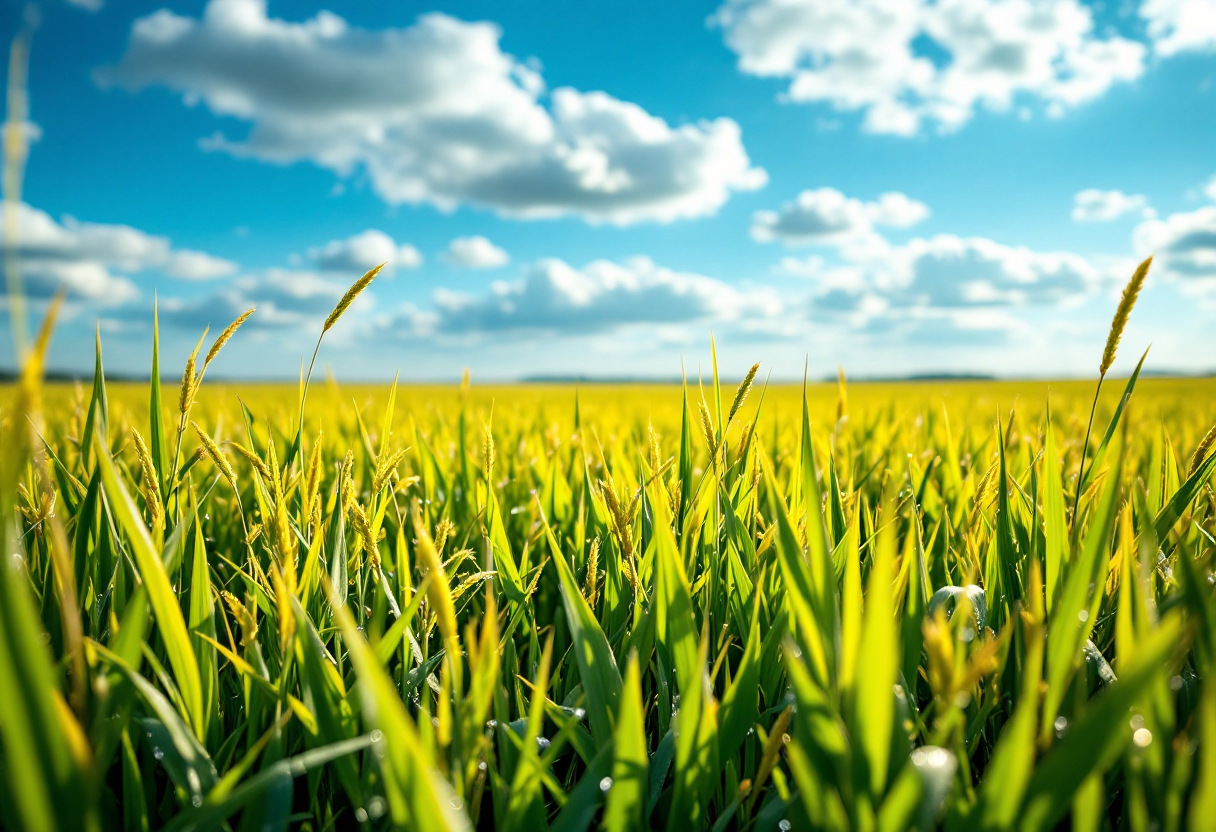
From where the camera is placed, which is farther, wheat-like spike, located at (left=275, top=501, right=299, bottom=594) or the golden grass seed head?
the golden grass seed head

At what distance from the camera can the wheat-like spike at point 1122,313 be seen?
82cm

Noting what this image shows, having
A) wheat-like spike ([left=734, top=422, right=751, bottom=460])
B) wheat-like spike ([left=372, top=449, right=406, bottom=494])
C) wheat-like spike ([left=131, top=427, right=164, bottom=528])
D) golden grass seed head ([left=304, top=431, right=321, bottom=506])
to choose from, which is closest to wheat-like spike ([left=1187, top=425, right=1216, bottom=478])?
wheat-like spike ([left=734, top=422, right=751, bottom=460])

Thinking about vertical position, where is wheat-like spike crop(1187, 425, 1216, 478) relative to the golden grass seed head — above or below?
above

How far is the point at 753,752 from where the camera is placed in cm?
94

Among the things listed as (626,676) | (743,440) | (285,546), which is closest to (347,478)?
(285,546)

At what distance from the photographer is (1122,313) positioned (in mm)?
858

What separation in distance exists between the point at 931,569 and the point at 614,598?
0.76m

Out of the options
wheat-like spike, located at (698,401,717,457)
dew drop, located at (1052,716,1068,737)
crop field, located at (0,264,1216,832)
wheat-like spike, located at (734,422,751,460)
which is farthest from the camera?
wheat-like spike, located at (734,422,751,460)

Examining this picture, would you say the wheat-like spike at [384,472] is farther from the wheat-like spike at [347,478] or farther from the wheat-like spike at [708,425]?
the wheat-like spike at [708,425]

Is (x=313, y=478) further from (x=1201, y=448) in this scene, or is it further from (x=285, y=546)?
(x=1201, y=448)

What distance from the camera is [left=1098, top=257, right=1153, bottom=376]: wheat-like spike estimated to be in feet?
2.69

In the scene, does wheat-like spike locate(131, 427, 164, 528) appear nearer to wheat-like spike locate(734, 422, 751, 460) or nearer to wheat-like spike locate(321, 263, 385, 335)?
wheat-like spike locate(321, 263, 385, 335)

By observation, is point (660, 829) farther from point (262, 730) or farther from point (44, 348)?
point (44, 348)

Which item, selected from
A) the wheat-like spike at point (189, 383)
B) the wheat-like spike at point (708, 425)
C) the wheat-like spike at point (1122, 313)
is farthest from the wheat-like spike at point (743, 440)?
the wheat-like spike at point (189, 383)
